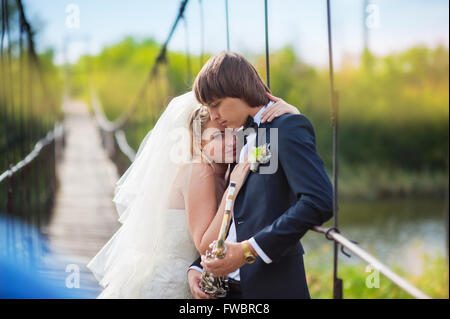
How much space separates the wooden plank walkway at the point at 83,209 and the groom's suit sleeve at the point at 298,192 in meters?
2.15

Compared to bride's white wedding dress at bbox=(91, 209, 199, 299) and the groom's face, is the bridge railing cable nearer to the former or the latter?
bride's white wedding dress at bbox=(91, 209, 199, 299)

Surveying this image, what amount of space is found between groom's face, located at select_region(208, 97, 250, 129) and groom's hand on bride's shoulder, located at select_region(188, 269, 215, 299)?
37cm

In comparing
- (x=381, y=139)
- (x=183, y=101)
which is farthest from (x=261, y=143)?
(x=381, y=139)

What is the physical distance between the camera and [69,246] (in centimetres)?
438

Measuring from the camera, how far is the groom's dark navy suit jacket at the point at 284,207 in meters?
1.08

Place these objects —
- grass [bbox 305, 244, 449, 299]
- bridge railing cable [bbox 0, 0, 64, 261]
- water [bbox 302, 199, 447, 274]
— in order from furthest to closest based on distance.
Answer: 1. water [bbox 302, 199, 447, 274]
2. grass [bbox 305, 244, 449, 299]
3. bridge railing cable [bbox 0, 0, 64, 261]

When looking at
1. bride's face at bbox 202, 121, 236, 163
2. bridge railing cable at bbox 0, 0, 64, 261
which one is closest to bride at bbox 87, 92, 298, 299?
bride's face at bbox 202, 121, 236, 163

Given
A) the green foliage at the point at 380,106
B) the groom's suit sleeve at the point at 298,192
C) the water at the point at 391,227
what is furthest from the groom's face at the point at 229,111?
the green foliage at the point at 380,106

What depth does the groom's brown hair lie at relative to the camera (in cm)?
118

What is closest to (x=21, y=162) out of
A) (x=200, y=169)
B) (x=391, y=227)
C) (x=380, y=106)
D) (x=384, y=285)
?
(x=200, y=169)

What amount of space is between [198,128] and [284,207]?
0.34 metres
